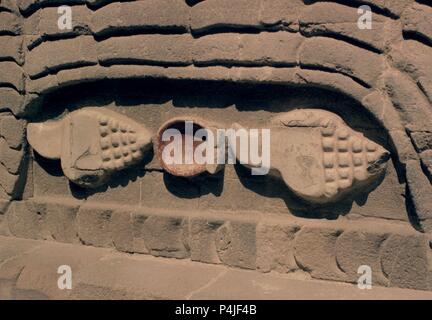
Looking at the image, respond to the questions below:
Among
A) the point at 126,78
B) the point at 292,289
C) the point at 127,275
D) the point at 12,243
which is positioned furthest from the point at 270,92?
the point at 12,243

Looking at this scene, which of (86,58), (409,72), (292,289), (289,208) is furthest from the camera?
(86,58)

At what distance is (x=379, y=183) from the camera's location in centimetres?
251

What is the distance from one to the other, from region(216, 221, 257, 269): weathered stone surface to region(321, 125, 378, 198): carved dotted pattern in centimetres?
47

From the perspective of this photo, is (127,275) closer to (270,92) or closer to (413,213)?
(270,92)

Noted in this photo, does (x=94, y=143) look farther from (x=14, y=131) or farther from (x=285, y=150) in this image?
(x=285, y=150)

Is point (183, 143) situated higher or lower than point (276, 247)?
higher

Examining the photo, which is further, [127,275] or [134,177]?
[134,177]

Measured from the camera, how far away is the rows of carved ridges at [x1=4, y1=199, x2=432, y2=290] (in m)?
2.45

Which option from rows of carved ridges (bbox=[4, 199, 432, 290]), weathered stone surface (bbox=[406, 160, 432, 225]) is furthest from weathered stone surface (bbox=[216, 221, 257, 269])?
weathered stone surface (bbox=[406, 160, 432, 225])

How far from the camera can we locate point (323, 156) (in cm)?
252

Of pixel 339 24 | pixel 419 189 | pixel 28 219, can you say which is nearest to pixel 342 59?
pixel 339 24

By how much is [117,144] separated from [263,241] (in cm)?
102

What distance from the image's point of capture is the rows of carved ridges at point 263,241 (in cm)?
245

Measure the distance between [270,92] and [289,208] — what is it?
0.61 m
